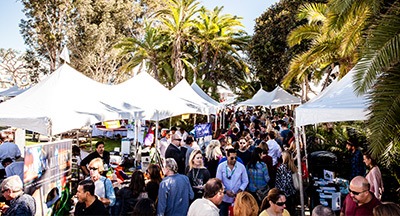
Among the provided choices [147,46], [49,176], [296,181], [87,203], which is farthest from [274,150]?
[147,46]

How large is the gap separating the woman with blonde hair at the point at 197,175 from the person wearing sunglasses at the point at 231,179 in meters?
0.32

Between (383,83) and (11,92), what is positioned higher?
(11,92)

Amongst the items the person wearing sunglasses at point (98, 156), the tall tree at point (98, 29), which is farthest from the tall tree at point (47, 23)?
the person wearing sunglasses at point (98, 156)

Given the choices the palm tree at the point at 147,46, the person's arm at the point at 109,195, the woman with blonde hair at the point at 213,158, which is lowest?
the person's arm at the point at 109,195

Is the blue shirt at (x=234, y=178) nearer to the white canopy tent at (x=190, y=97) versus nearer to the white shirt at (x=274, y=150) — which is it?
the white shirt at (x=274, y=150)

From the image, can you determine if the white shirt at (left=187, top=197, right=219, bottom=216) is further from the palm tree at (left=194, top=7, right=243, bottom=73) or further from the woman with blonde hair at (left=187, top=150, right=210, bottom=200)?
the palm tree at (left=194, top=7, right=243, bottom=73)

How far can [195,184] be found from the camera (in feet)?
16.3

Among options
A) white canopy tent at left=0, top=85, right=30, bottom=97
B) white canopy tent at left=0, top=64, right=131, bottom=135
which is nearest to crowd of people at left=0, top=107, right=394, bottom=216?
white canopy tent at left=0, top=64, right=131, bottom=135

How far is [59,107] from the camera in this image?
5.76 m

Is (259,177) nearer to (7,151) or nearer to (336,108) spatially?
(336,108)

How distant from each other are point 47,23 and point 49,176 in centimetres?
2544

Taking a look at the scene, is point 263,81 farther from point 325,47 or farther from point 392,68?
point 392,68

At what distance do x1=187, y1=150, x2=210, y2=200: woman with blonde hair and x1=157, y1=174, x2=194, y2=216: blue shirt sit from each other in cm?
73

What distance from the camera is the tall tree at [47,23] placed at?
2491 cm
